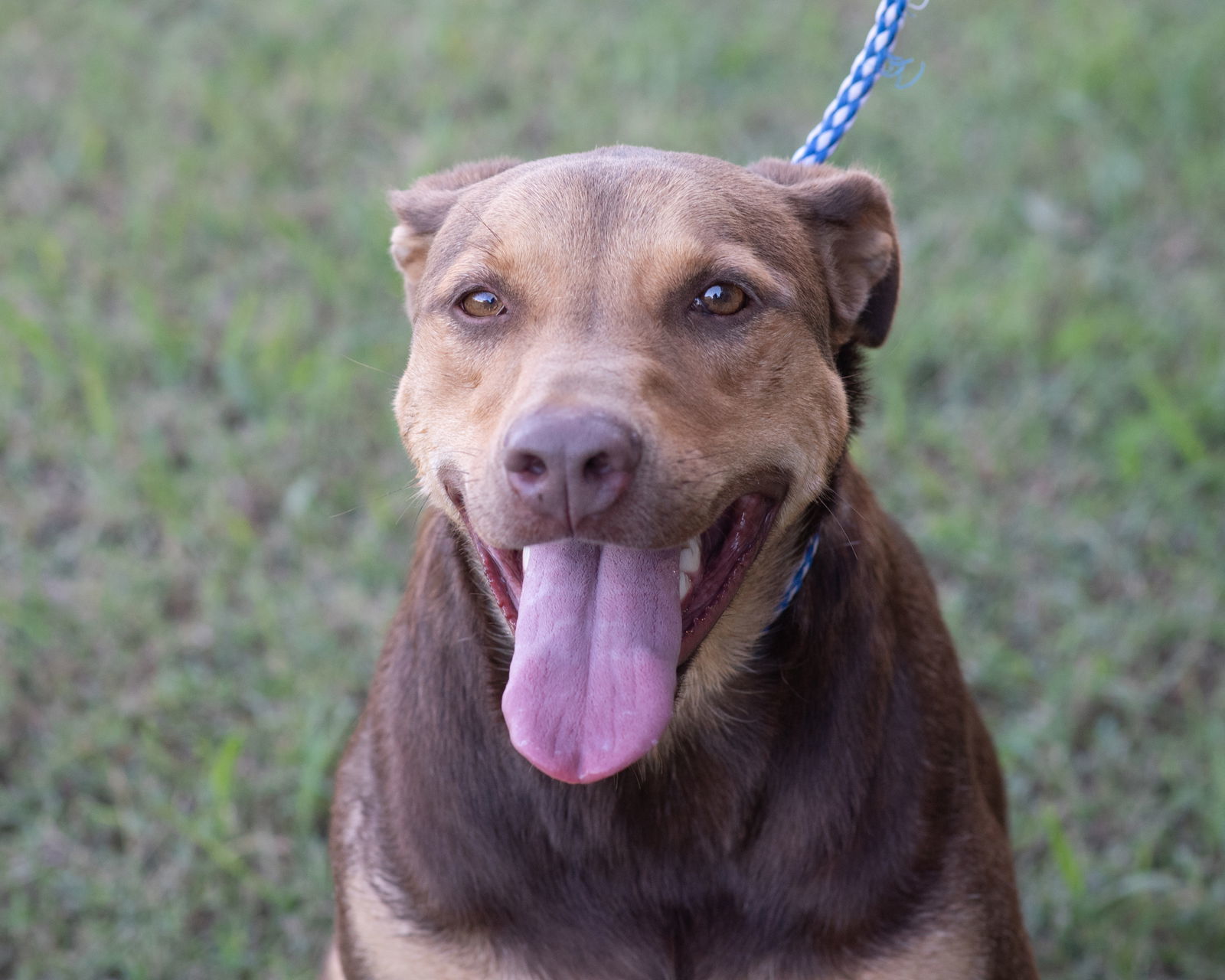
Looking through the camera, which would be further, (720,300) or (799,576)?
(799,576)

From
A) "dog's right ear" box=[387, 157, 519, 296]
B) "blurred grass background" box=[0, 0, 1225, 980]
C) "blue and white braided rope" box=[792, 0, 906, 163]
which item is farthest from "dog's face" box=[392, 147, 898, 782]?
"blurred grass background" box=[0, 0, 1225, 980]

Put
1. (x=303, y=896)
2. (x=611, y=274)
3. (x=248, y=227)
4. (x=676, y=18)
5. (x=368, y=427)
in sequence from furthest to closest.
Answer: (x=676, y=18) < (x=248, y=227) < (x=368, y=427) < (x=303, y=896) < (x=611, y=274)

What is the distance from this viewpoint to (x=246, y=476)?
5.41 m

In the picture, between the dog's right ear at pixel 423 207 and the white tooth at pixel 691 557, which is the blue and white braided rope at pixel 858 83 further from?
the white tooth at pixel 691 557

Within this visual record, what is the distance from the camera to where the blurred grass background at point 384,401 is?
4254 millimetres

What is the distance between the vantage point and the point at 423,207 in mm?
3230

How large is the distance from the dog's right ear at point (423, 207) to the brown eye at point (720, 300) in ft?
2.36

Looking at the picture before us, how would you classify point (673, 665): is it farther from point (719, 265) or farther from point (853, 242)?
point (853, 242)

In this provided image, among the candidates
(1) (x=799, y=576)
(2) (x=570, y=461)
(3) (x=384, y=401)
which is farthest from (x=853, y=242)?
(3) (x=384, y=401)

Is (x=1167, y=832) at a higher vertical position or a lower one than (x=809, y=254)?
lower

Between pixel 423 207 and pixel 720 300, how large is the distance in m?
0.84

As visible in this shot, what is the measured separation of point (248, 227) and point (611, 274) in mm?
4337

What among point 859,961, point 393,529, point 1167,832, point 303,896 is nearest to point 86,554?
point 393,529

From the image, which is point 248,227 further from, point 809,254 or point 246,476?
point 809,254
